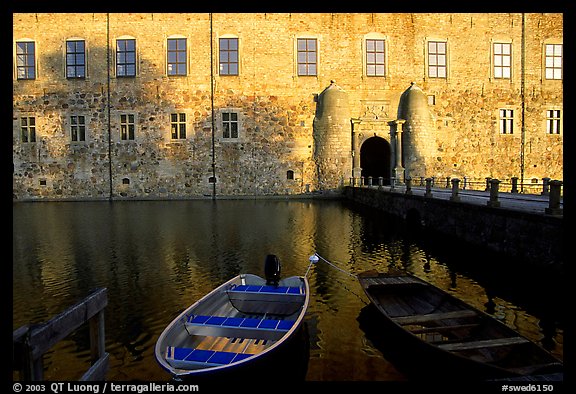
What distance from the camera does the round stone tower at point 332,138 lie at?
87.0 feet

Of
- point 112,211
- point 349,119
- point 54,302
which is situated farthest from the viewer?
point 349,119

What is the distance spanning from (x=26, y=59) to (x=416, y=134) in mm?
27641

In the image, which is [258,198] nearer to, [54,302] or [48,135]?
[48,135]

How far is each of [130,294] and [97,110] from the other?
76.2ft

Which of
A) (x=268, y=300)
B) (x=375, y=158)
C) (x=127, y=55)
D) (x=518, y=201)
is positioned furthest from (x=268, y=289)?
(x=375, y=158)

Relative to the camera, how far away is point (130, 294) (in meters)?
7.87

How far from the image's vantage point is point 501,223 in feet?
34.0

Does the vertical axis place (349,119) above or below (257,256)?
above

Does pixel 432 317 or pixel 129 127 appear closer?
pixel 432 317

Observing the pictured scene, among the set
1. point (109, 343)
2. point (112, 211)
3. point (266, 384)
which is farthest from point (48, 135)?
point (266, 384)

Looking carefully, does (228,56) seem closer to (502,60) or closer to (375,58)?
(375,58)

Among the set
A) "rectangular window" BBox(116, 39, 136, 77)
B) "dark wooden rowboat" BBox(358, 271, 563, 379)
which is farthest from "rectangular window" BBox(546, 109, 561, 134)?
"rectangular window" BBox(116, 39, 136, 77)

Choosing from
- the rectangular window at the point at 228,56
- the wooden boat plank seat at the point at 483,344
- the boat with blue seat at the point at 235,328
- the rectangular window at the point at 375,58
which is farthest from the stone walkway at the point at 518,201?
the rectangular window at the point at 228,56

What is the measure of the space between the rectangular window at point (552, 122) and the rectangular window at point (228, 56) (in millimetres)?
22912
